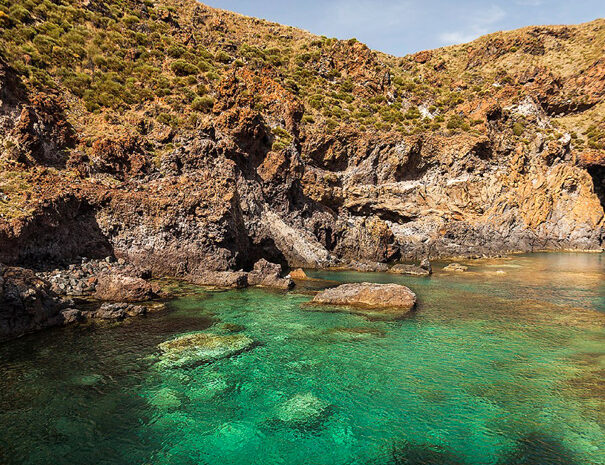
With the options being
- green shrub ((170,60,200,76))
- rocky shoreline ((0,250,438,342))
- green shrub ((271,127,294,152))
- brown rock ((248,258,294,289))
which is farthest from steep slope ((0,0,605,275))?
brown rock ((248,258,294,289))

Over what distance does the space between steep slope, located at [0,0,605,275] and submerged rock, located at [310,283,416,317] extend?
8.76 m

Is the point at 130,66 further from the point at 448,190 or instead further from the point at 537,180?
the point at 537,180

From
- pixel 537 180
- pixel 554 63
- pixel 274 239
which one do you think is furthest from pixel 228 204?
pixel 554 63

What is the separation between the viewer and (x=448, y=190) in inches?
1925

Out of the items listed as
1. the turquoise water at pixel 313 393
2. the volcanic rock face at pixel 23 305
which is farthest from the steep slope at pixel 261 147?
the turquoise water at pixel 313 393

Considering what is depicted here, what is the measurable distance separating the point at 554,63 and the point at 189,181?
3921 inches

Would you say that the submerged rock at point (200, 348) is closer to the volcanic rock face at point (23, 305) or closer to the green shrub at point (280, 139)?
the volcanic rock face at point (23, 305)

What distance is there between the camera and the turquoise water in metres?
6.46

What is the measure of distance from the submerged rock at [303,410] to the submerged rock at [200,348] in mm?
3233

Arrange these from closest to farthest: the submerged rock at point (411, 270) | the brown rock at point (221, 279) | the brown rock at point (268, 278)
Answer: the brown rock at point (221, 279), the brown rock at point (268, 278), the submerged rock at point (411, 270)

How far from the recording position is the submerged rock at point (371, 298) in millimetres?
16797

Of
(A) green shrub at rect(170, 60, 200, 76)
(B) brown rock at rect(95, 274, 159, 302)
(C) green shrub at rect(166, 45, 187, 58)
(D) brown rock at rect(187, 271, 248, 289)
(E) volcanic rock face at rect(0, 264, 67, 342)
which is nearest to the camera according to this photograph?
(E) volcanic rock face at rect(0, 264, 67, 342)

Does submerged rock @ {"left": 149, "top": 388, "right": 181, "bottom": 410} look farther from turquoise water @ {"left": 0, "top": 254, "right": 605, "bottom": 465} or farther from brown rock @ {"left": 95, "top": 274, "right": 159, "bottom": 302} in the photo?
brown rock @ {"left": 95, "top": 274, "right": 159, "bottom": 302}

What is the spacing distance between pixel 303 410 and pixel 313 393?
79cm
